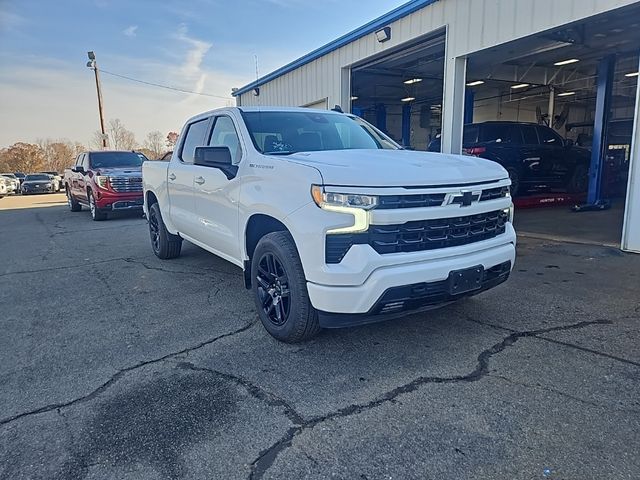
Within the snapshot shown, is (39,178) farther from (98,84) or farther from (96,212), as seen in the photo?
(96,212)

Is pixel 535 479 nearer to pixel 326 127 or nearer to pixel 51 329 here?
pixel 326 127

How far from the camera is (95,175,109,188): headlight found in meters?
11.3

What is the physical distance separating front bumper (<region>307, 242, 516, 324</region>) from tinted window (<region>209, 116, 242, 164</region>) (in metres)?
→ 1.67

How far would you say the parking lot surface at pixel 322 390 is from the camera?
2.11 m

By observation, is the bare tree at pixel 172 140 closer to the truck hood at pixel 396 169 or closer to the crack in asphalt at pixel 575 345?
the truck hood at pixel 396 169

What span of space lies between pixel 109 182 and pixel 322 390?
10.6m

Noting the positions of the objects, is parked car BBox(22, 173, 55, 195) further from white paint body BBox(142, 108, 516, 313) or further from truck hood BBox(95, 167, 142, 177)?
white paint body BBox(142, 108, 516, 313)

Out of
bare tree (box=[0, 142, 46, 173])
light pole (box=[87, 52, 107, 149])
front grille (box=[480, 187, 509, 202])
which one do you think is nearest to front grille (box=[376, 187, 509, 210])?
front grille (box=[480, 187, 509, 202])

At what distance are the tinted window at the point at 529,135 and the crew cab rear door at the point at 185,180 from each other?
932cm

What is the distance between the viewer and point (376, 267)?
2.75 meters

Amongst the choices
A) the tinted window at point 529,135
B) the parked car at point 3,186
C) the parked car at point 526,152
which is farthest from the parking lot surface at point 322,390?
the parked car at point 3,186

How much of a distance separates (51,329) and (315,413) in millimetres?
2776

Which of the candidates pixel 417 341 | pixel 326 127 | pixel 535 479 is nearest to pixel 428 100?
pixel 326 127

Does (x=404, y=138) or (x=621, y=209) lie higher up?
(x=404, y=138)
